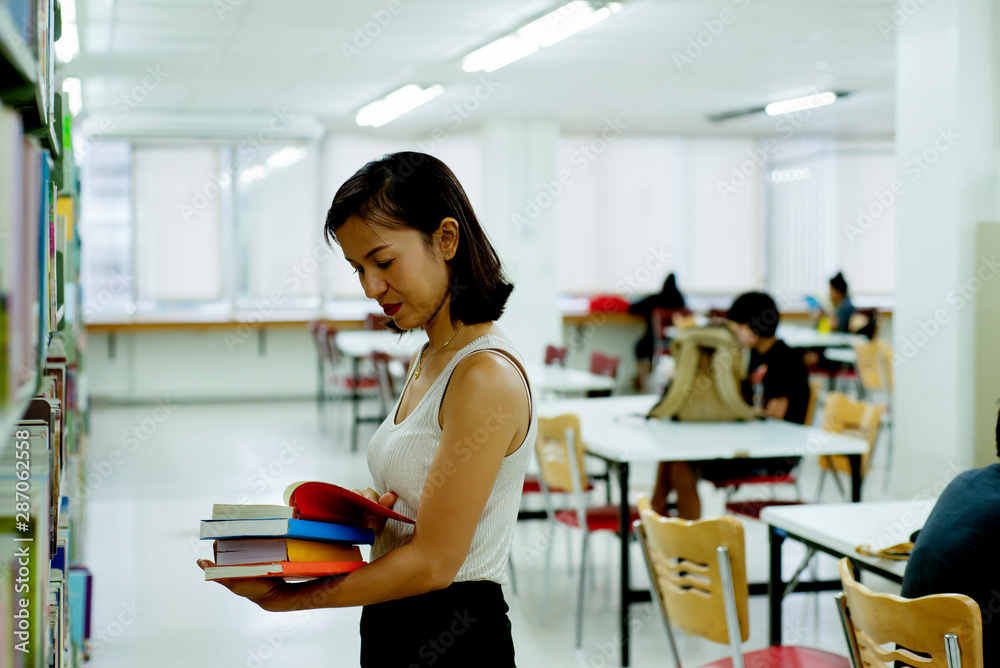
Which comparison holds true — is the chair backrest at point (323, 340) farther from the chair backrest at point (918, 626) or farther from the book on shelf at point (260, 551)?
the book on shelf at point (260, 551)

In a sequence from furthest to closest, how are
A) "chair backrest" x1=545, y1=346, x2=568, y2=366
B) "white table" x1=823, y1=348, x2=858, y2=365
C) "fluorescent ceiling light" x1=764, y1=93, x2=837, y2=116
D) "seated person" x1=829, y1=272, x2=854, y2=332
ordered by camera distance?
"seated person" x1=829, y1=272, x2=854, y2=332 < "fluorescent ceiling light" x1=764, y1=93, x2=837, y2=116 < "white table" x1=823, y1=348, x2=858, y2=365 < "chair backrest" x1=545, y1=346, x2=568, y2=366

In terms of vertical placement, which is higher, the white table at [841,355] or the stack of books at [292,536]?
the stack of books at [292,536]

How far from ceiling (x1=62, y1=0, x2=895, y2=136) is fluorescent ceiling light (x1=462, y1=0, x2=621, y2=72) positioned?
3.2 inches

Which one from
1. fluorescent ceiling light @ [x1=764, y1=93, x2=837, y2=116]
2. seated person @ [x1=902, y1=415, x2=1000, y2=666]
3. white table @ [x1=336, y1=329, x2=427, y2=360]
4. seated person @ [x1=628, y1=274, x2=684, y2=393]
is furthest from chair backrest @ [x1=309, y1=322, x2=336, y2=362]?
seated person @ [x1=902, y1=415, x2=1000, y2=666]

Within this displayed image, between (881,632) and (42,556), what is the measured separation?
1424 millimetres

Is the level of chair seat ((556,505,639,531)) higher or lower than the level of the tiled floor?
higher

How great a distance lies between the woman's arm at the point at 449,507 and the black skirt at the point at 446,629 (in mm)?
109

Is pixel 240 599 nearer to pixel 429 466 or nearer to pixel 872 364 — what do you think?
pixel 429 466

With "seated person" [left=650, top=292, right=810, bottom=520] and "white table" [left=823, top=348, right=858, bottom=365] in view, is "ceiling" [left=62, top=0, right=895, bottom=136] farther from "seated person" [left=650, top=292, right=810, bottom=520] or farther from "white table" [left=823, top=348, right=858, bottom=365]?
"white table" [left=823, top=348, right=858, bottom=365]

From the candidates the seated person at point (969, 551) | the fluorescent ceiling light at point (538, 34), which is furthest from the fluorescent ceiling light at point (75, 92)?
the seated person at point (969, 551)

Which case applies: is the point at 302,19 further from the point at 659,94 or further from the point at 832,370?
the point at 832,370

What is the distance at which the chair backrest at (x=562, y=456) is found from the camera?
356 cm

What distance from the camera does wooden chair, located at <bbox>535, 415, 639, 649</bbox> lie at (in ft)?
11.6

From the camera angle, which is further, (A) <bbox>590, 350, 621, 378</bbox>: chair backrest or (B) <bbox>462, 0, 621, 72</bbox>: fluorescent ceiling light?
(A) <bbox>590, 350, 621, 378</bbox>: chair backrest
